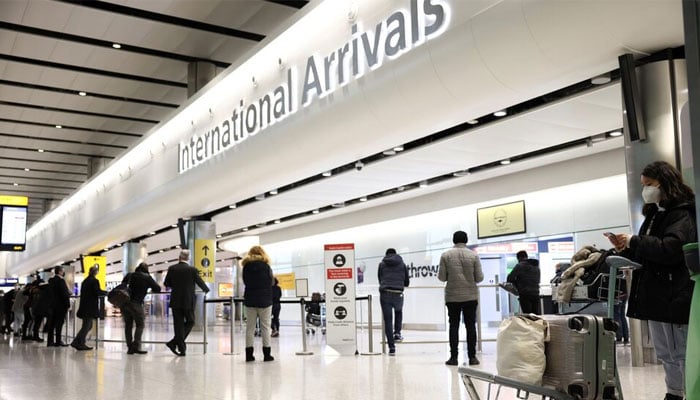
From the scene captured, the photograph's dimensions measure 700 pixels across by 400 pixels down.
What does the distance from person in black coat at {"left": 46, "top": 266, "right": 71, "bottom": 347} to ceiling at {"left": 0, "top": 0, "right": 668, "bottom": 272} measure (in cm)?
433

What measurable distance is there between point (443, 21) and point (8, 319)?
63.8ft

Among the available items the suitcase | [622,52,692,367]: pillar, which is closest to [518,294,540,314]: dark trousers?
[622,52,692,367]: pillar

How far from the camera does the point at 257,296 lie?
9.50 metres

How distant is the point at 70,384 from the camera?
7.36m

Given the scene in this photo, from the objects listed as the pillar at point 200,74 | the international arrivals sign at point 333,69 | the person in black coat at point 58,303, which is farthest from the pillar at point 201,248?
the pillar at point 200,74

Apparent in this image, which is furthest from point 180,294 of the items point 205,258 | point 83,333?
point 205,258

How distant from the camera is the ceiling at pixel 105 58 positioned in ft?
38.0

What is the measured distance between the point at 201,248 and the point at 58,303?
11.5 ft

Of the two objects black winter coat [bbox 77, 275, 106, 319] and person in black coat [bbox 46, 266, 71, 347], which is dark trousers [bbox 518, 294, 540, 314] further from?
person in black coat [bbox 46, 266, 71, 347]

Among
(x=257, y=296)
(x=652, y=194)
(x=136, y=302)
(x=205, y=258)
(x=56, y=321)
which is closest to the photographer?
(x=652, y=194)

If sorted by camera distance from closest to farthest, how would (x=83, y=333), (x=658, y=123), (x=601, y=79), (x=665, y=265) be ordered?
(x=665, y=265) → (x=658, y=123) → (x=601, y=79) → (x=83, y=333)

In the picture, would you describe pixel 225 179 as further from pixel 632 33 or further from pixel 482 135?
pixel 632 33

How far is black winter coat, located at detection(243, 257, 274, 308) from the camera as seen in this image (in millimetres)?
9508

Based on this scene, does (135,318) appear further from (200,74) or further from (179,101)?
(179,101)
